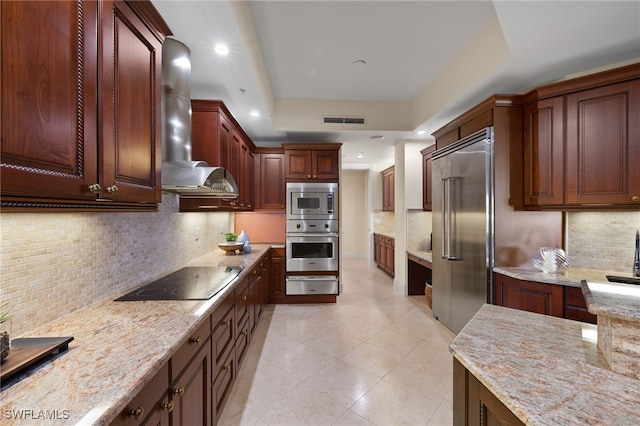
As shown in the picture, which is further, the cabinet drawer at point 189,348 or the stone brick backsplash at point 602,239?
the stone brick backsplash at point 602,239

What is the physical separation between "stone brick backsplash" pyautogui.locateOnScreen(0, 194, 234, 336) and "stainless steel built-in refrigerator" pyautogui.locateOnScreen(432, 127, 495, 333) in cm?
298

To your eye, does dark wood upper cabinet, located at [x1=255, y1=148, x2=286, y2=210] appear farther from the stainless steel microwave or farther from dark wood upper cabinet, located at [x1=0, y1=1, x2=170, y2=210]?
dark wood upper cabinet, located at [x1=0, y1=1, x2=170, y2=210]

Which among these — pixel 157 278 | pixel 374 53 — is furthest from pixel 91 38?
pixel 374 53

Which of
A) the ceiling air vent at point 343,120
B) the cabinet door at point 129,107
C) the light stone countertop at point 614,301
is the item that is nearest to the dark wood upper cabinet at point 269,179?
the ceiling air vent at point 343,120

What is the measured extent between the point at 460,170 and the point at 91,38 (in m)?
3.08

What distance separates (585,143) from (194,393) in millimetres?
3355

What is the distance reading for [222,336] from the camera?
1783mm

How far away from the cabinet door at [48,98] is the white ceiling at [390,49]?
2.84ft

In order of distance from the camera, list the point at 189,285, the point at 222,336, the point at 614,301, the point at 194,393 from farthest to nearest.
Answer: the point at 189,285 → the point at 222,336 → the point at 194,393 → the point at 614,301

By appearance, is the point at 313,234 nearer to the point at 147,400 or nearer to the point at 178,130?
the point at 178,130

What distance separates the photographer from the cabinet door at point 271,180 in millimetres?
4219

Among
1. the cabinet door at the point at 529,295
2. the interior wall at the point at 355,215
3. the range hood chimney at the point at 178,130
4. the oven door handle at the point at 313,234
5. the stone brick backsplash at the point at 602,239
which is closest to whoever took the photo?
the range hood chimney at the point at 178,130

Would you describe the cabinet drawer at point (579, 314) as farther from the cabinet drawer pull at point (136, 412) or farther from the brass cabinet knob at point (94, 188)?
the brass cabinet knob at point (94, 188)

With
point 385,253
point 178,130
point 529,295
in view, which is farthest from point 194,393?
point 385,253
